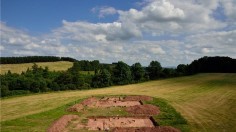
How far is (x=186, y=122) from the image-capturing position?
33438 mm

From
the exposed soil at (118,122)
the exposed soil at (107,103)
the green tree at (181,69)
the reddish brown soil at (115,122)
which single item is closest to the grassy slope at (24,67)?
the green tree at (181,69)

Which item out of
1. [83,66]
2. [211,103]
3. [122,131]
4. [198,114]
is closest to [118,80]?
[83,66]

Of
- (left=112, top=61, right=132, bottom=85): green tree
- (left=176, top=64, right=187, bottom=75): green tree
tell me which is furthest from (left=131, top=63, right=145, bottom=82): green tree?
(left=176, top=64, right=187, bottom=75): green tree

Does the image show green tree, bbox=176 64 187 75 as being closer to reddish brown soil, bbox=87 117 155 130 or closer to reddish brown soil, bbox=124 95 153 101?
reddish brown soil, bbox=124 95 153 101

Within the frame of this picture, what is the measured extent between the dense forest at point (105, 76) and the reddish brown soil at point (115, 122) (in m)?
49.4

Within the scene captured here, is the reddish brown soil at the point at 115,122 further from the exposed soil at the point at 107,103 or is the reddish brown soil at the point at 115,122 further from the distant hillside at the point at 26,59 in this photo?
the distant hillside at the point at 26,59

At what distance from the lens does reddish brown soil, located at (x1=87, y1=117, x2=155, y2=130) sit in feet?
110

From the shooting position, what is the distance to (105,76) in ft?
331

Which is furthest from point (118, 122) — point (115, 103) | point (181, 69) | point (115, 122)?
point (181, 69)

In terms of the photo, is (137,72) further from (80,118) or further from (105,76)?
(80,118)

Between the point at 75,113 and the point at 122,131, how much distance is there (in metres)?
12.6

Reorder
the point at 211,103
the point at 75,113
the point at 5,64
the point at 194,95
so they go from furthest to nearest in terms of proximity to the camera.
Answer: the point at 5,64
the point at 194,95
the point at 211,103
the point at 75,113

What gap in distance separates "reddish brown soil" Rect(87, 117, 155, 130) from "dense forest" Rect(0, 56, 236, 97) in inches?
1943

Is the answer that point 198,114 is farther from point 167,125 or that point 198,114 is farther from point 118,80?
point 118,80
